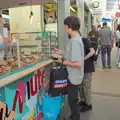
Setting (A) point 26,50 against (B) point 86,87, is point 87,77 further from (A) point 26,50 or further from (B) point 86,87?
(A) point 26,50

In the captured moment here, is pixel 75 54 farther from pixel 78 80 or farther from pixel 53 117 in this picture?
pixel 53 117

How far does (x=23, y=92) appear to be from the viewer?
2.78 m

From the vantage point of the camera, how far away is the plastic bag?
3.09 meters

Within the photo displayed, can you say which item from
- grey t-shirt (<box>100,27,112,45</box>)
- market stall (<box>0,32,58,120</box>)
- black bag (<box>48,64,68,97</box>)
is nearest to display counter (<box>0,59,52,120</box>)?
market stall (<box>0,32,58,120</box>)

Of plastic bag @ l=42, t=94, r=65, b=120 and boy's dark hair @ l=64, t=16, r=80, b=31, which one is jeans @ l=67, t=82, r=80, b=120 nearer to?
plastic bag @ l=42, t=94, r=65, b=120

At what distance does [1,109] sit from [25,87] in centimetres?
61

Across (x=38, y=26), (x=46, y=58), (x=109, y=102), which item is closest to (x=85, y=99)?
(x=109, y=102)

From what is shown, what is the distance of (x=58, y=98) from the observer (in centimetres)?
307

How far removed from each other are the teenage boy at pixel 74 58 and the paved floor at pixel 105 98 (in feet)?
2.77

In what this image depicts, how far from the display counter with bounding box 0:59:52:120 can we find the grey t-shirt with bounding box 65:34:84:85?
544 mm

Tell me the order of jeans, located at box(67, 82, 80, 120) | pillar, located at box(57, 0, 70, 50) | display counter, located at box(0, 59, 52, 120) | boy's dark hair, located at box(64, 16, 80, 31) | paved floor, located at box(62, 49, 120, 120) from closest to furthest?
display counter, located at box(0, 59, 52, 120) < boy's dark hair, located at box(64, 16, 80, 31) < jeans, located at box(67, 82, 80, 120) < paved floor, located at box(62, 49, 120, 120) < pillar, located at box(57, 0, 70, 50)

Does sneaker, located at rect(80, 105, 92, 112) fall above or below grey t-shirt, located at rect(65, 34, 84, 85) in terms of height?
below

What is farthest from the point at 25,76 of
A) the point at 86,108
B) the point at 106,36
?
the point at 106,36

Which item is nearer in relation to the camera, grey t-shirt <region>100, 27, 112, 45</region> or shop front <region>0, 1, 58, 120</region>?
shop front <region>0, 1, 58, 120</region>
